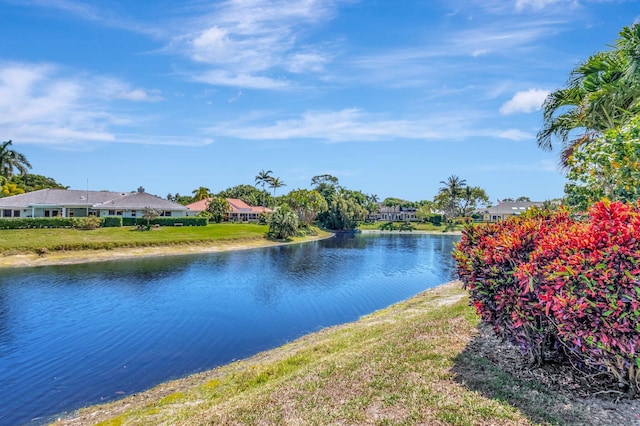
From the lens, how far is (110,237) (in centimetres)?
4903

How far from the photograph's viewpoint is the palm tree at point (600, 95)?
30.1ft

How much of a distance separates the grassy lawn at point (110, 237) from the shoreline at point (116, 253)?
95cm

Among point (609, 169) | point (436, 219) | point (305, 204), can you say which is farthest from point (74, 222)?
point (436, 219)

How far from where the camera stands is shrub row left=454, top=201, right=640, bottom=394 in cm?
493

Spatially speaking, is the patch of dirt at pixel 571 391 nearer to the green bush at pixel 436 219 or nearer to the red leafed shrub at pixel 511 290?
the red leafed shrub at pixel 511 290

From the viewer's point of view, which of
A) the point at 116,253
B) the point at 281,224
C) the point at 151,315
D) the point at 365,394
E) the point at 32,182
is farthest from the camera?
the point at 32,182

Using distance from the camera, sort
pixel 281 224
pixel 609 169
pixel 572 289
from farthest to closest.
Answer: pixel 281 224 → pixel 609 169 → pixel 572 289

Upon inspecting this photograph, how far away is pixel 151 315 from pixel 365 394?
18346 mm

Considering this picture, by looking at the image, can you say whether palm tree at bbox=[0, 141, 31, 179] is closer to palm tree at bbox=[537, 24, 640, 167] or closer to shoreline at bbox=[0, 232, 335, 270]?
shoreline at bbox=[0, 232, 335, 270]

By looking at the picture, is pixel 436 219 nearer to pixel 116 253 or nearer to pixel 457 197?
pixel 457 197

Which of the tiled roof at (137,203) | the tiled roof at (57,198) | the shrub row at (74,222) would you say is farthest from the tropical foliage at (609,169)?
the tiled roof at (57,198)

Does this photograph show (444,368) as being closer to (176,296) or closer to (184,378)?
(184,378)

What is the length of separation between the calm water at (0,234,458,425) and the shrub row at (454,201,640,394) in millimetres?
11663

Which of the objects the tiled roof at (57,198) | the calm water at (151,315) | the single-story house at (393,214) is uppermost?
the tiled roof at (57,198)
